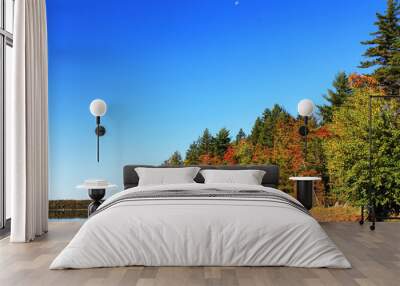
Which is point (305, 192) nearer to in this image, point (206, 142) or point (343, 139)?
point (206, 142)

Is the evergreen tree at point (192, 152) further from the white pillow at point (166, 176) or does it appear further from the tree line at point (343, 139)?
the white pillow at point (166, 176)

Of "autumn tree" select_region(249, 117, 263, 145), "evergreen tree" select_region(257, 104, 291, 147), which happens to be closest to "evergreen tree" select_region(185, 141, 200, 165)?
"autumn tree" select_region(249, 117, 263, 145)

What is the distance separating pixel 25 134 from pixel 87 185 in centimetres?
129

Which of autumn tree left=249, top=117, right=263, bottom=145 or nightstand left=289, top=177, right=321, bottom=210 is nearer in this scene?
nightstand left=289, top=177, right=321, bottom=210

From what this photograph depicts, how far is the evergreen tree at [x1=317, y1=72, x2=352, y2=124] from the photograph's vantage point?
9594 millimetres

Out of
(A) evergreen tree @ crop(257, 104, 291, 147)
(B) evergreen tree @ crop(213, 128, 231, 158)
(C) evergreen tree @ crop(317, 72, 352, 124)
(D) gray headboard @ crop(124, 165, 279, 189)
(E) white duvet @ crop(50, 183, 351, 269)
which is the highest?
(C) evergreen tree @ crop(317, 72, 352, 124)

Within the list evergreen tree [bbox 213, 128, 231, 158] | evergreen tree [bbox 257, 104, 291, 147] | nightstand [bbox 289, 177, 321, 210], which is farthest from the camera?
evergreen tree [bbox 257, 104, 291, 147]

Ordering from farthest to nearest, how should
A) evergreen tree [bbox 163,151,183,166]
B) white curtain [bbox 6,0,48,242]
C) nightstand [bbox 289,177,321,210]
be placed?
evergreen tree [bbox 163,151,183,166] < nightstand [bbox 289,177,321,210] < white curtain [bbox 6,0,48,242]

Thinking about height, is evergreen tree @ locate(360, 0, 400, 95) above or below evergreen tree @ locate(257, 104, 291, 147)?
above

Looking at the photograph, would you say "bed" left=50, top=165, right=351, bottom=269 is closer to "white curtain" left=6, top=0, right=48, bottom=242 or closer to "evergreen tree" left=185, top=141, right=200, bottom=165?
"white curtain" left=6, top=0, right=48, bottom=242

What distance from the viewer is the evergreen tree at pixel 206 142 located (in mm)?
8812

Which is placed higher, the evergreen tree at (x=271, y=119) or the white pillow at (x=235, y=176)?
the evergreen tree at (x=271, y=119)

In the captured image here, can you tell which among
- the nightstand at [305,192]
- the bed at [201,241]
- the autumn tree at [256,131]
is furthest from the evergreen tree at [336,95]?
the bed at [201,241]

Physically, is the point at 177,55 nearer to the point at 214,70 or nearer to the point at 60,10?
the point at 214,70
